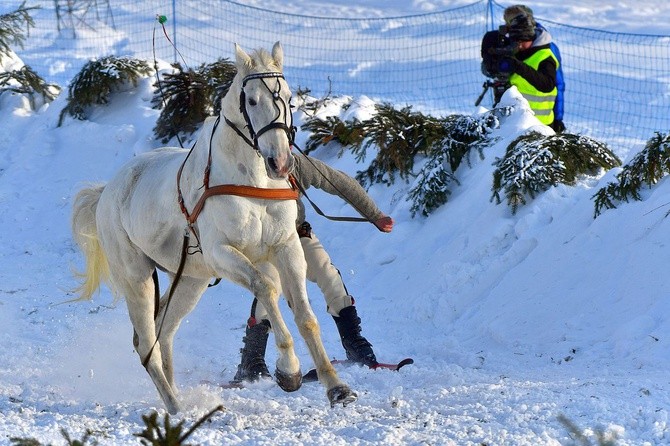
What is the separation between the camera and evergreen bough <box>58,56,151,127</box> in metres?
12.4

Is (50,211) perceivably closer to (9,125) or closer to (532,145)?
(9,125)

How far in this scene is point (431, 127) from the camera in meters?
9.54

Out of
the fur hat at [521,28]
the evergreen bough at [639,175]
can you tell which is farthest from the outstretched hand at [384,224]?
the fur hat at [521,28]

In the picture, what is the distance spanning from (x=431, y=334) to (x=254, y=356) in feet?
4.60

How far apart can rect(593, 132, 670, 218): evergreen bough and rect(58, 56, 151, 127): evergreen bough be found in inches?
265

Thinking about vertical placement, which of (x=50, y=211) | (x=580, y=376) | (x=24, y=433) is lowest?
(x=50, y=211)

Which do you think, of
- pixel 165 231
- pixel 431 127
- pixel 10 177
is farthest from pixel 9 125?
pixel 165 231

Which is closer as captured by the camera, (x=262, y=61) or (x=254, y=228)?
(x=262, y=61)

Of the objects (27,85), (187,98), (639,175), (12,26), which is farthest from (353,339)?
(12,26)

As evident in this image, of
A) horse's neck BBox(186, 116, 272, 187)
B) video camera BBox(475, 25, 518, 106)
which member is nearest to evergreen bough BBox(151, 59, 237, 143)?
video camera BBox(475, 25, 518, 106)

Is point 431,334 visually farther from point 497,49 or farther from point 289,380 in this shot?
point 497,49

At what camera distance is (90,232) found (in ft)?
22.1

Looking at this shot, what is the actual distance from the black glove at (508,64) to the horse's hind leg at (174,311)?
4411 mm

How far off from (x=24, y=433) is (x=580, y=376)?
2.83 meters
